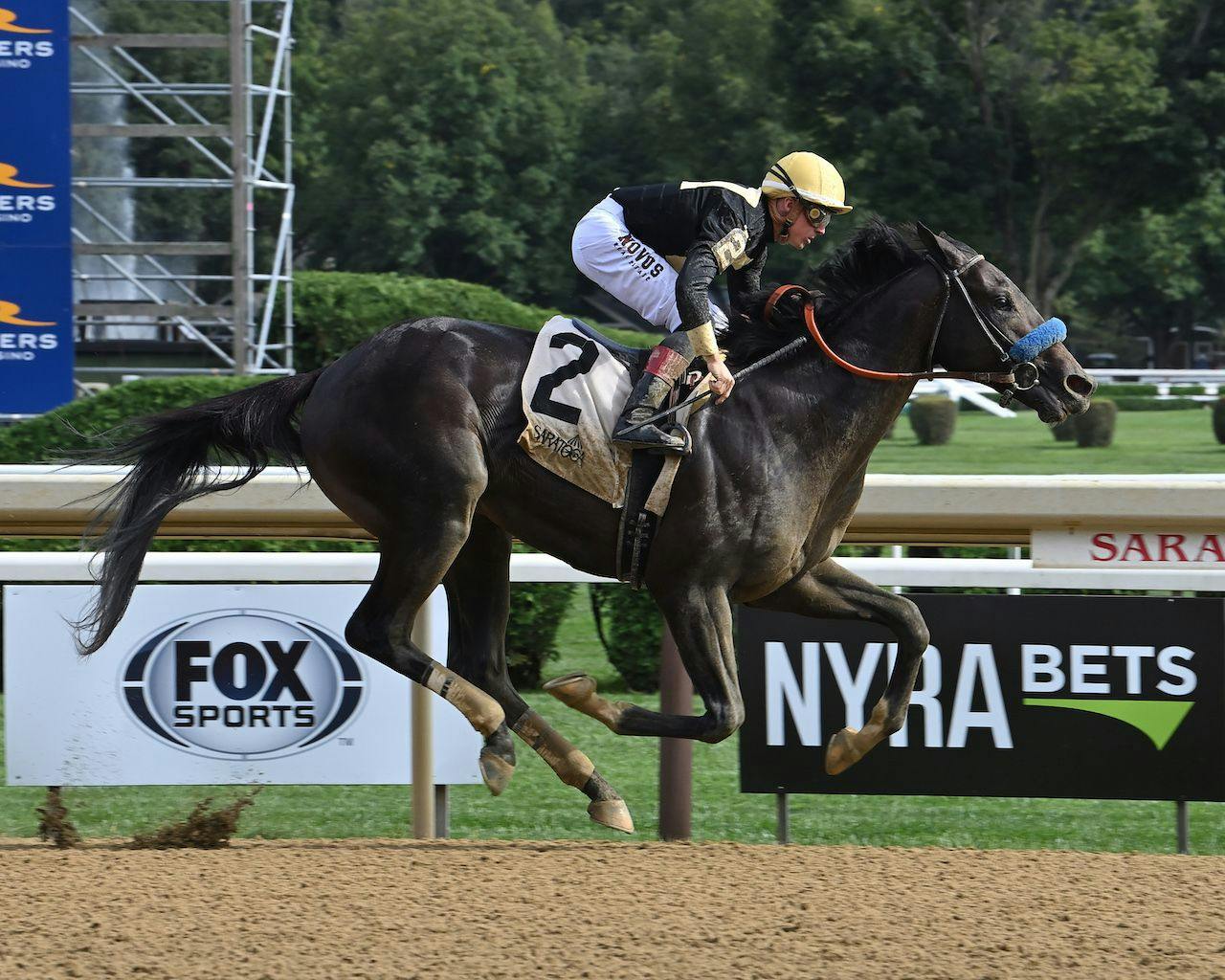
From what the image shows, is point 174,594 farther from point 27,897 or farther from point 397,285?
point 397,285

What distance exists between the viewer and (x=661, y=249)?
4.81 metres

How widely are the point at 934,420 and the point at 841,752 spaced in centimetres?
1606

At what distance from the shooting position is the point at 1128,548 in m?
4.96

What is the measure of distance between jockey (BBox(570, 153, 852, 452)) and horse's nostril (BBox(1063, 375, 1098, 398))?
2.43 feet

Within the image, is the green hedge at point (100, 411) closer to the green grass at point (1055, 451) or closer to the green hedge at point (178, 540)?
the green hedge at point (178, 540)

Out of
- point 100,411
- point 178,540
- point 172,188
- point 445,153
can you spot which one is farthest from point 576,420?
point 445,153

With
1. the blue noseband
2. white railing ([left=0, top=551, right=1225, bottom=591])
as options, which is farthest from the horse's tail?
the blue noseband

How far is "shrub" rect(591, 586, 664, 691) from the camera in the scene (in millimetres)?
6992

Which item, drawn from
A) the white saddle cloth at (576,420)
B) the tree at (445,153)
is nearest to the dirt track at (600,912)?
the white saddle cloth at (576,420)

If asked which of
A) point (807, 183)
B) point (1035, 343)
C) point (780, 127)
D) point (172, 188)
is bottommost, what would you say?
point (1035, 343)

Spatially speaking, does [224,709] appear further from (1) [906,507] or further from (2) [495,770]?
(1) [906,507]

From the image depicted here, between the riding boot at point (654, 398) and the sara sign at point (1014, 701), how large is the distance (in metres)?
0.83

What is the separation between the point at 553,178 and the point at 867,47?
16460 mm

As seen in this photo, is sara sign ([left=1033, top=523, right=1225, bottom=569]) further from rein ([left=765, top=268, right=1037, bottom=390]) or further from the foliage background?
the foliage background
